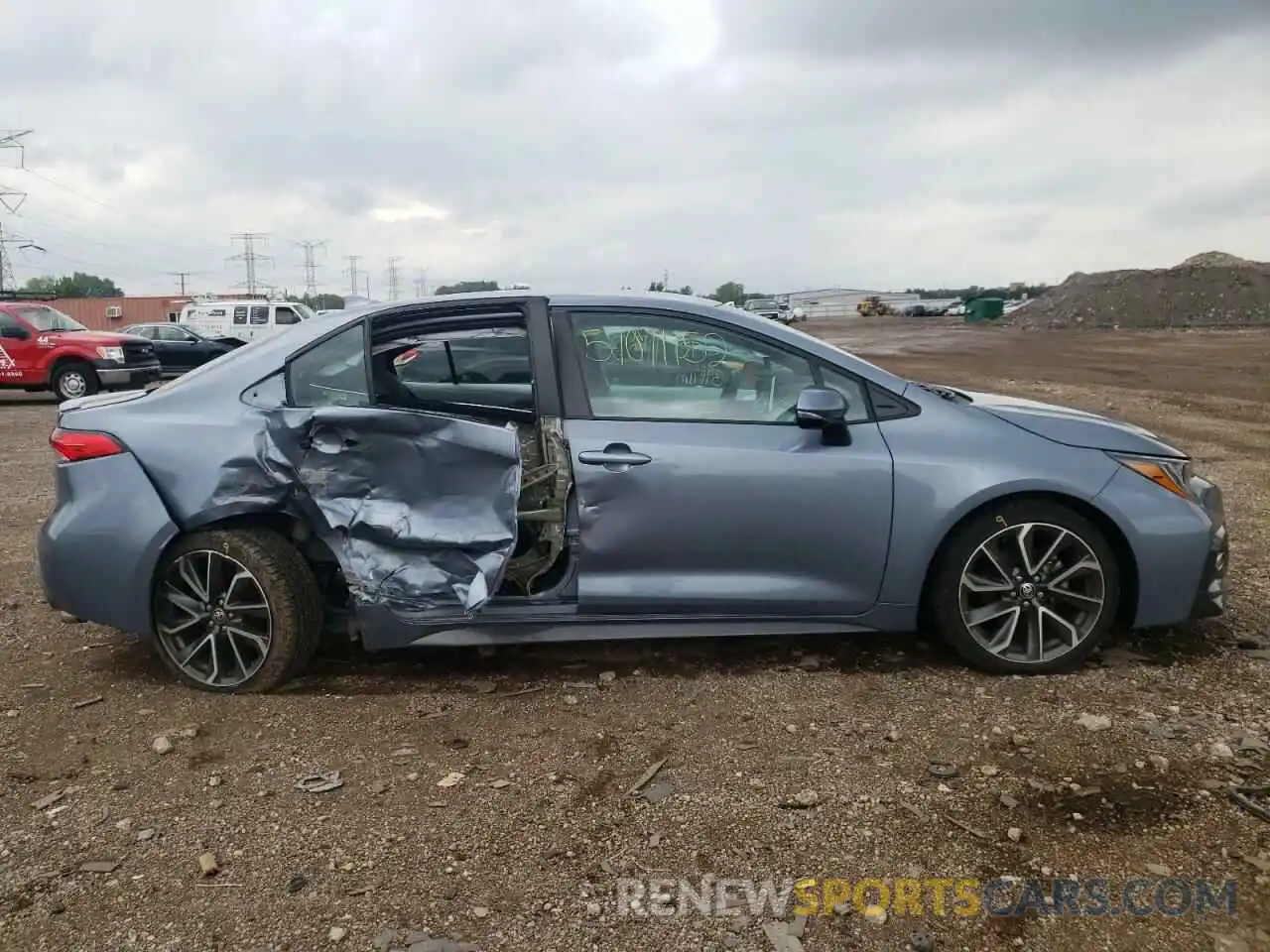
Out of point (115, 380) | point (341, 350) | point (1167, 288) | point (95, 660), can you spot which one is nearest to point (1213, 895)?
point (341, 350)

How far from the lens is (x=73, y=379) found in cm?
1539

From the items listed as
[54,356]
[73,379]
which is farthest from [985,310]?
[54,356]

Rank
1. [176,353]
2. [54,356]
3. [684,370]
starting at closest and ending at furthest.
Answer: [684,370], [54,356], [176,353]

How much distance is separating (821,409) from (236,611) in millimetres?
2392

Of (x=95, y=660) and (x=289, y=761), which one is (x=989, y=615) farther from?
(x=95, y=660)

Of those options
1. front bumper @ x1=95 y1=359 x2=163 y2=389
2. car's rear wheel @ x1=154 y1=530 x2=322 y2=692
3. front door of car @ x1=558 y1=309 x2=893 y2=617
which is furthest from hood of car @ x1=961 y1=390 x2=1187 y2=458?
front bumper @ x1=95 y1=359 x2=163 y2=389

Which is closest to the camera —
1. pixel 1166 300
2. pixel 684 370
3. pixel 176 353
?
pixel 684 370

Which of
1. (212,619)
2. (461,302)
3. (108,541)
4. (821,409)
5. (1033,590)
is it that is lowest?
(212,619)

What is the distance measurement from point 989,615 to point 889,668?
454mm

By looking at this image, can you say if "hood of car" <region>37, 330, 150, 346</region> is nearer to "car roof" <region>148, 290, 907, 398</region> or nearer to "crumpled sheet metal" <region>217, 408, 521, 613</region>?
"car roof" <region>148, 290, 907, 398</region>

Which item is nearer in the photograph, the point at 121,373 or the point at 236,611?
the point at 236,611

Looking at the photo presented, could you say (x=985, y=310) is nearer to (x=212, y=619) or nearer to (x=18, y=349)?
(x=18, y=349)

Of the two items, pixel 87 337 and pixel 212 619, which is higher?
pixel 87 337

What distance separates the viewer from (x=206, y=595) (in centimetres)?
362
